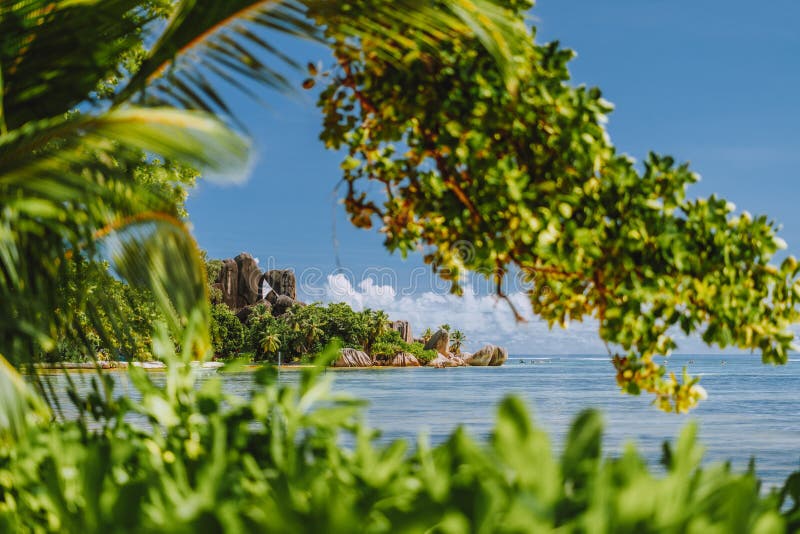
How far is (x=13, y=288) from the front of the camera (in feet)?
13.4

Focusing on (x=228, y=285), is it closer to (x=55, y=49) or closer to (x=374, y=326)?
(x=374, y=326)

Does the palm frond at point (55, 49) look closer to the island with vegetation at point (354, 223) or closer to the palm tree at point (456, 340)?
the island with vegetation at point (354, 223)

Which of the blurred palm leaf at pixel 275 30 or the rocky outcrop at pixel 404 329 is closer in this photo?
the blurred palm leaf at pixel 275 30

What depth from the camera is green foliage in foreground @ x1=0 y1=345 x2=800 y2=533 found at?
0.94 metres

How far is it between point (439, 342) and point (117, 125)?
82.1 meters

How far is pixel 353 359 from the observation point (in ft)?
214

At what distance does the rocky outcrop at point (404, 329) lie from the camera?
257 ft

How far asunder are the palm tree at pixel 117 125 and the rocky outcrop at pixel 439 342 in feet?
261

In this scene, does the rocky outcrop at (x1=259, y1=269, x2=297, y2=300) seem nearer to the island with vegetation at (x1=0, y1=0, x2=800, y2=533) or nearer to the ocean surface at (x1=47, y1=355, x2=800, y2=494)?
the ocean surface at (x1=47, y1=355, x2=800, y2=494)

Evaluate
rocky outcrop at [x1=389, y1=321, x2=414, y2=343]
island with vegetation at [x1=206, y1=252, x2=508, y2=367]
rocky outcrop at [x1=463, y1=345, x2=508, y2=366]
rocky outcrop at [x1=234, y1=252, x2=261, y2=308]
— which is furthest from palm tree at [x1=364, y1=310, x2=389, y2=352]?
rocky outcrop at [x1=463, y1=345, x2=508, y2=366]

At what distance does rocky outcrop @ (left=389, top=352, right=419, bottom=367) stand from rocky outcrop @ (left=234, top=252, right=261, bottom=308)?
16529mm

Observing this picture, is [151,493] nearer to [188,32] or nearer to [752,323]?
[752,323]

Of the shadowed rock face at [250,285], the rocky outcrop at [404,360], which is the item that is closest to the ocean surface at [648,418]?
the rocky outcrop at [404,360]

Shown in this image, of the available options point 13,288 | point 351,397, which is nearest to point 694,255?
point 351,397
